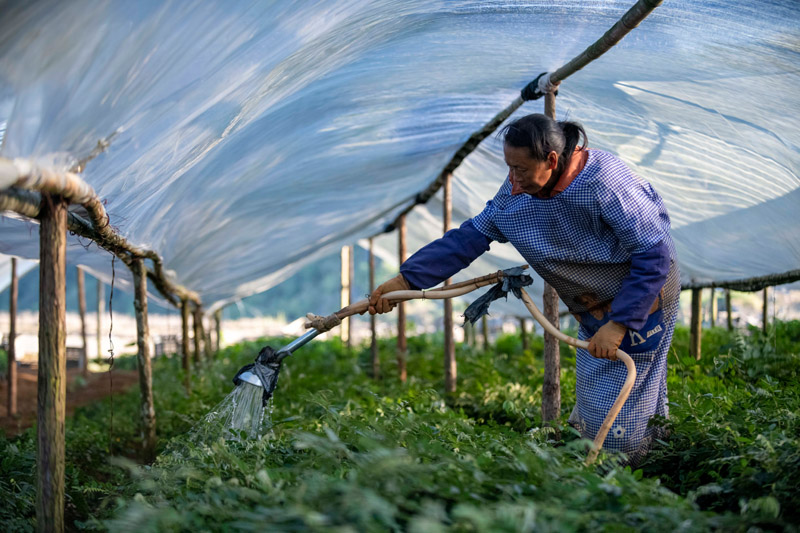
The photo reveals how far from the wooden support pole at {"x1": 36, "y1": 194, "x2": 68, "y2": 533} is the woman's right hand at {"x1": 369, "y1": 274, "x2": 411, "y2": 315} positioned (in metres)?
1.10

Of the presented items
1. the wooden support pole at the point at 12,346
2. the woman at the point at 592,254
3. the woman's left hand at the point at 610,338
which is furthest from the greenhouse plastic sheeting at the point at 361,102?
the wooden support pole at the point at 12,346

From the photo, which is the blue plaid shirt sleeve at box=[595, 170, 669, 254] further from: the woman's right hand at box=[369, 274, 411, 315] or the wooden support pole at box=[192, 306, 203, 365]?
the wooden support pole at box=[192, 306, 203, 365]

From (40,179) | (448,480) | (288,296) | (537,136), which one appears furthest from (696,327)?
(288,296)

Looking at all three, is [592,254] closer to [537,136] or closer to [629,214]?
[629,214]

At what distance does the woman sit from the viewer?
8.34ft

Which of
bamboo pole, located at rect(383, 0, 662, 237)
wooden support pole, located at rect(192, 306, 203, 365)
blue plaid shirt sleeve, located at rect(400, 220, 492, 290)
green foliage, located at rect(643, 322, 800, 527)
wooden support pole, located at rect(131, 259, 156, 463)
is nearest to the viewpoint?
green foliage, located at rect(643, 322, 800, 527)

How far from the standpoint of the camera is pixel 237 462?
2.06 meters

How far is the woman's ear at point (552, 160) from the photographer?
2.58 m

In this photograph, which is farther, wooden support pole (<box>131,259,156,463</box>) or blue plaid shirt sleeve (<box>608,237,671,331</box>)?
wooden support pole (<box>131,259,156,463</box>)

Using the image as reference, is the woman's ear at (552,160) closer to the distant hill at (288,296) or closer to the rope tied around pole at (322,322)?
the rope tied around pole at (322,322)

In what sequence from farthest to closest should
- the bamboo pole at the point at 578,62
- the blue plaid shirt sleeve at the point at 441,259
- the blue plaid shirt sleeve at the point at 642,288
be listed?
the blue plaid shirt sleeve at the point at 441,259 → the bamboo pole at the point at 578,62 → the blue plaid shirt sleeve at the point at 642,288

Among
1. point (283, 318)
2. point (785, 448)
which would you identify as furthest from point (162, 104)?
point (283, 318)

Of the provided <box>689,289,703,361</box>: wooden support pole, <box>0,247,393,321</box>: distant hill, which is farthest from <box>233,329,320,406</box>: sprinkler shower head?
<box>0,247,393,321</box>: distant hill

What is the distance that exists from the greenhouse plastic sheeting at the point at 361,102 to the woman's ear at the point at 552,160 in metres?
0.79
